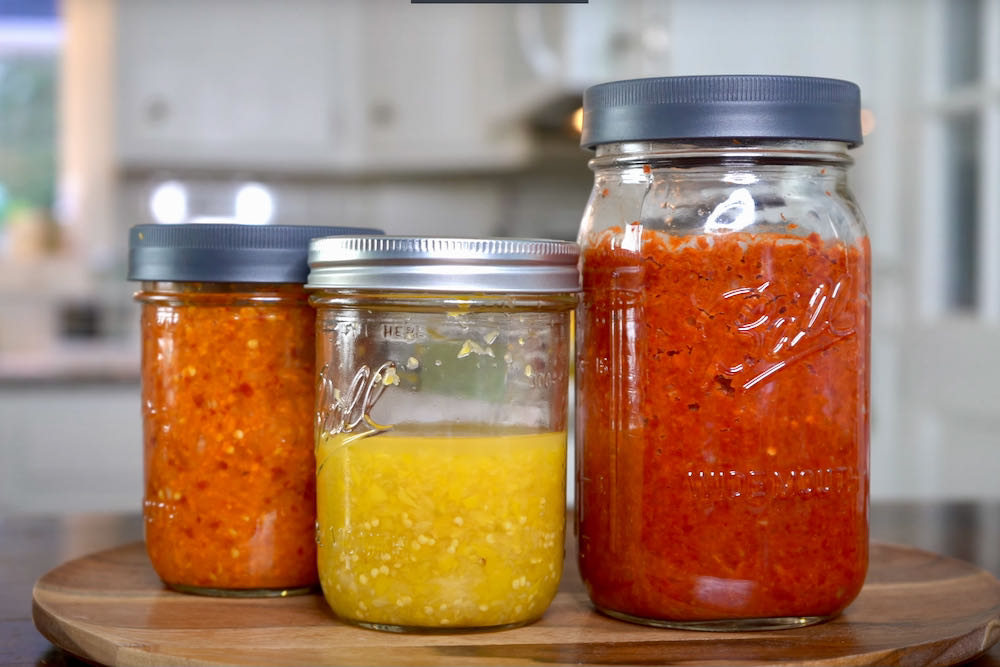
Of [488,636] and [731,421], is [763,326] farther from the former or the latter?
[488,636]

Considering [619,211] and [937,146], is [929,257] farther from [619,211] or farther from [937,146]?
[619,211]

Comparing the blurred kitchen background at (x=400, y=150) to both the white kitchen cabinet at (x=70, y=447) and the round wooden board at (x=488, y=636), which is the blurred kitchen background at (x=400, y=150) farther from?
the round wooden board at (x=488, y=636)

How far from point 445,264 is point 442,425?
3.8 inches

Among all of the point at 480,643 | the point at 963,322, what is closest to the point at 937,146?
the point at 963,322

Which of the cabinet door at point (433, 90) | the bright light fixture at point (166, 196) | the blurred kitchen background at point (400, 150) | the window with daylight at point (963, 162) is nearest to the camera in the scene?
the window with daylight at point (963, 162)

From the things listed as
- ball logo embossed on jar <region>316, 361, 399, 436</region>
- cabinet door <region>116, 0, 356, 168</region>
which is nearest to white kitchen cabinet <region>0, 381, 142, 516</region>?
cabinet door <region>116, 0, 356, 168</region>

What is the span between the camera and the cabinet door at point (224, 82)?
3193mm

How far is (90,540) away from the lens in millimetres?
1056

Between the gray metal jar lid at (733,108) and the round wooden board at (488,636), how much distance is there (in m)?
0.30

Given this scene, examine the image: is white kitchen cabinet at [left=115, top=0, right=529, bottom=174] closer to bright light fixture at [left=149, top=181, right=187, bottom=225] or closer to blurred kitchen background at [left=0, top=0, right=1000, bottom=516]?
blurred kitchen background at [left=0, top=0, right=1000, bottom=516]

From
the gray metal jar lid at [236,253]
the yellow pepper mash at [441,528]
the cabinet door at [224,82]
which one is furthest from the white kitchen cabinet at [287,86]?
the yellow pepper mash at [441,528]

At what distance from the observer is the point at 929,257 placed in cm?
237

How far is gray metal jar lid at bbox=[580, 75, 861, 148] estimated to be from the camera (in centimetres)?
66

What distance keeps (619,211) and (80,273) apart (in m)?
3.11
